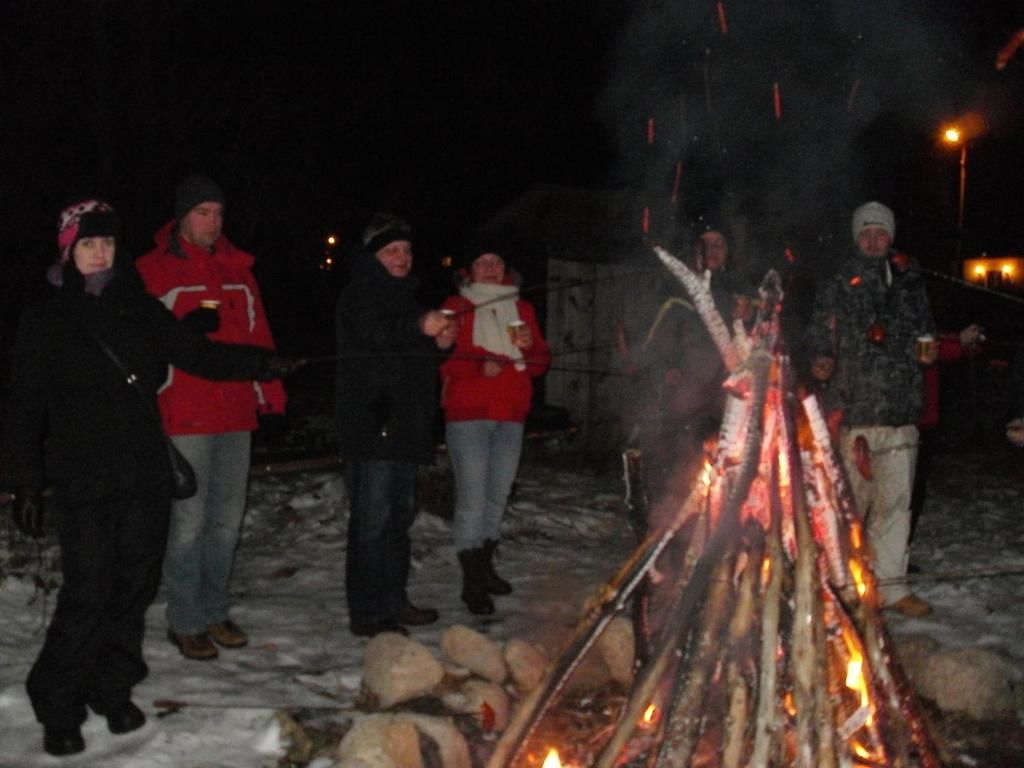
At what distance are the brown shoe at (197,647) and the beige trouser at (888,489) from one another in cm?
308

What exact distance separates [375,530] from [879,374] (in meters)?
2.52

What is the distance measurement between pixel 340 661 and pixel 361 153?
48.6 feet

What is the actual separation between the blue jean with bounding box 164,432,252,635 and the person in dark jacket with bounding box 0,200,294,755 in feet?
1.74

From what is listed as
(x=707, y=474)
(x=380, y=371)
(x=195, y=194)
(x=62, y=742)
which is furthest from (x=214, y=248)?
(x=707, y=474)

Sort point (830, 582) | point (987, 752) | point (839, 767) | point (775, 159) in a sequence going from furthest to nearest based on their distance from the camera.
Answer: point (775, 159), point (987, 752), point (830, 582), point (839, 767)

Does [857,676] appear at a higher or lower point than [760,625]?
lower

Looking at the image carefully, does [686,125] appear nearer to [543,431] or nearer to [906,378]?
[543,431]

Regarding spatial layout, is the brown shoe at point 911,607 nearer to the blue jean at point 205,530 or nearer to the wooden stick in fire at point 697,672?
the wooden stick in fire at point 697,672

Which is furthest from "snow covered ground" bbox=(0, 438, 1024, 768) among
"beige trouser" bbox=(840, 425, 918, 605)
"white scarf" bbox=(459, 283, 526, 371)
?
"white scarf" bbox=(459, 283, 526, 371)

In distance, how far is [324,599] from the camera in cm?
532

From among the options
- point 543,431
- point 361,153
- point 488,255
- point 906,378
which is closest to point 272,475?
point 543,431

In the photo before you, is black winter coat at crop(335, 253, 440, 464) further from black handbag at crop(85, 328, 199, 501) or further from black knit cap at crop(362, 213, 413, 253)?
black handbag at crop(85, 328, 199, 501)

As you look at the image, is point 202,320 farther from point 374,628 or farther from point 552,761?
point 552,761

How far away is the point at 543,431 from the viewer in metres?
9.95
